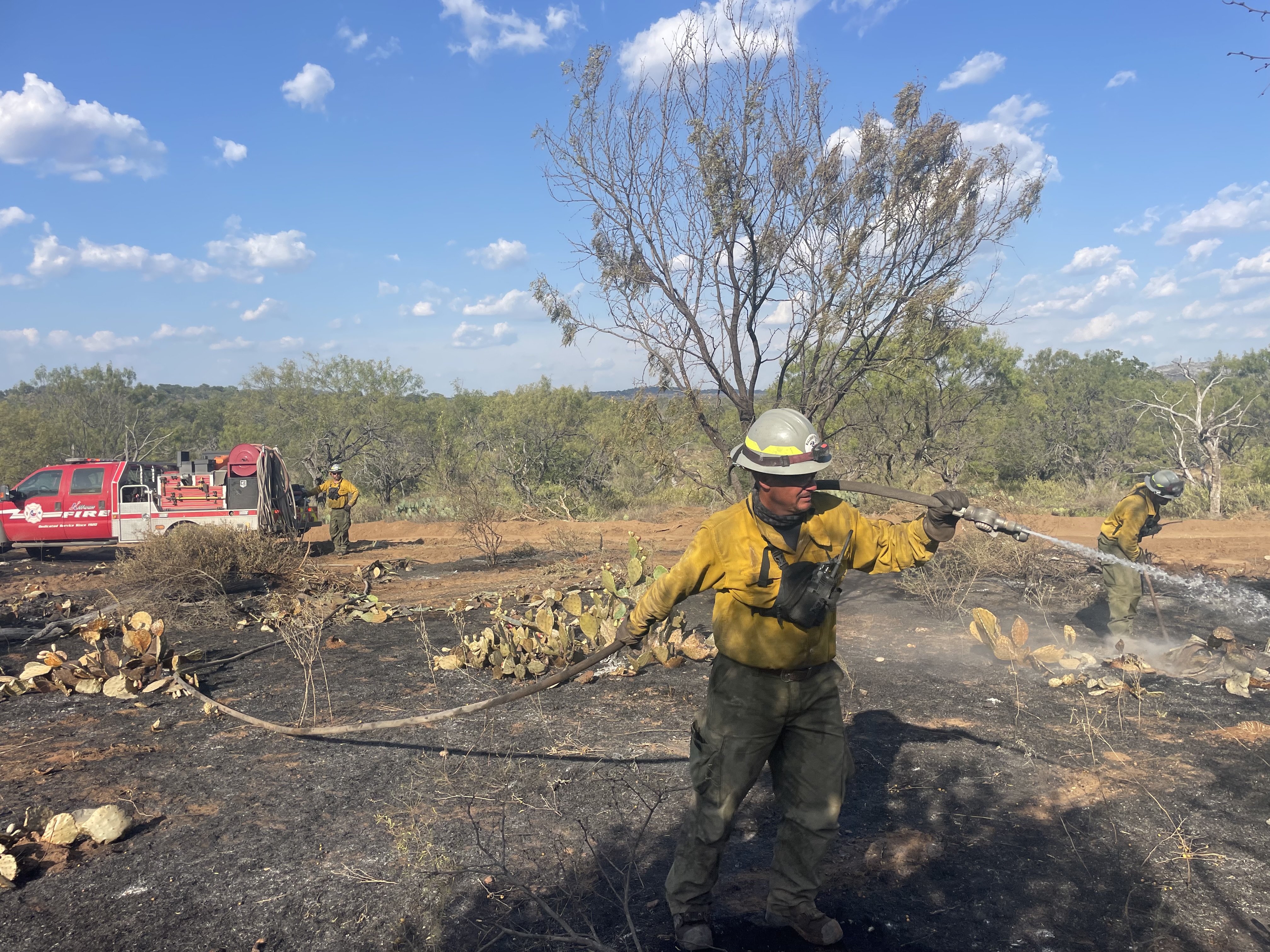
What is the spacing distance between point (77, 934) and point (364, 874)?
105 cm

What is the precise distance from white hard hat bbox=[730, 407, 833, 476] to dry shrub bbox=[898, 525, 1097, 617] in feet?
20.4

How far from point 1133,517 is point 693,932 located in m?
5.97

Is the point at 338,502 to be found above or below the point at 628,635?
below

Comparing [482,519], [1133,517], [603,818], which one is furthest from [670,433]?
[603,818]

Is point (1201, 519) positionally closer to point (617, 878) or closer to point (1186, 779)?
point (1186, 779)

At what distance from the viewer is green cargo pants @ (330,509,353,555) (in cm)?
1419

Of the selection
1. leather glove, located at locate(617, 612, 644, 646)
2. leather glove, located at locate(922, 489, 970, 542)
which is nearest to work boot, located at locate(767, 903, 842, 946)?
leather glove, located at locate(617, 612, 644, 646)

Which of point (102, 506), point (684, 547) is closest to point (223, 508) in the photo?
point (102, 506)

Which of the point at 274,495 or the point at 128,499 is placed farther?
the point at 128,499

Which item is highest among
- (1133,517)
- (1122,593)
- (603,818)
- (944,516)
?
(944,516)

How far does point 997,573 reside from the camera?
1034 centimetres

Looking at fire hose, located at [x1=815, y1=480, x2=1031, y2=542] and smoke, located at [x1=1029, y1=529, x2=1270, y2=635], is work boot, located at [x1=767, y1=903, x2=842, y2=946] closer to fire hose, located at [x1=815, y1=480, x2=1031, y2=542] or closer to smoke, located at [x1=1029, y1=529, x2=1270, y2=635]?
fire hose, located at [x1=815, y1=480, x2=1031, y2=542]

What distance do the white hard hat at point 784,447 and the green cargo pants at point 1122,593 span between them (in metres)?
5.36

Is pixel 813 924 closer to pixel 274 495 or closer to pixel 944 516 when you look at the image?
pixel 944 516
